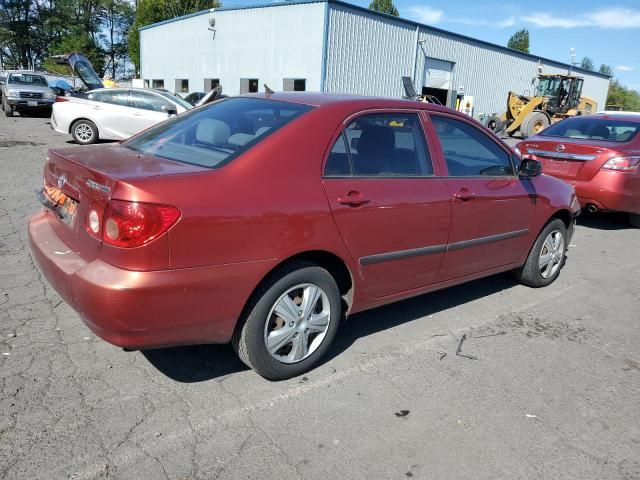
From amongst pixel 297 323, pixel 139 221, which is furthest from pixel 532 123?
pixel 139 221

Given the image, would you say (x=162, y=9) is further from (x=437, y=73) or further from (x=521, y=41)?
(x=521, y=41)

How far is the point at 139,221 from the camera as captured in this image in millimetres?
2479

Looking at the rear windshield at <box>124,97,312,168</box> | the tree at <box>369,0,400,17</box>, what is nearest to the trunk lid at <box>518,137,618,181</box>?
the rear windshield at <box>124,97,312,168</box>

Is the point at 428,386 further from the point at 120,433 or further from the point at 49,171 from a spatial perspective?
the point at 49,171

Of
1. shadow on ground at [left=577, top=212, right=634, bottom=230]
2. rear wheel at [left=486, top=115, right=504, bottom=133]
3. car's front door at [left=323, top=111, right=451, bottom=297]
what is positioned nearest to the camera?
car's front door at [left=323, top=111, right=451, bottom=297]

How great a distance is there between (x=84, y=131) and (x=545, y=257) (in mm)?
11667

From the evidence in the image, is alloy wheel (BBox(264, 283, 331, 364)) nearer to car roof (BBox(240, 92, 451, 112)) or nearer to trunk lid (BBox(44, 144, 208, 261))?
trunk lid (BBox(44, 144, 208, 261))

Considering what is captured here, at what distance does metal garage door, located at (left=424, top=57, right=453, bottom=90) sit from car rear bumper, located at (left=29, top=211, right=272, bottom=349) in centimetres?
2721

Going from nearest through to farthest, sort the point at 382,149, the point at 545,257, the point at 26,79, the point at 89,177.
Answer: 1. the point at 89,177
2. the point at 382,149
3. the point at 545,257
4. the point at 26,79

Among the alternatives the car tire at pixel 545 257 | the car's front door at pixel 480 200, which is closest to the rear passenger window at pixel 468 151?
the car's front door at pixel 480 200

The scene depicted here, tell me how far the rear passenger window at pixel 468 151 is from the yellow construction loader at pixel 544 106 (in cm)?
2100

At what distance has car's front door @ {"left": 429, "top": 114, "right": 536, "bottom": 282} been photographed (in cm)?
390

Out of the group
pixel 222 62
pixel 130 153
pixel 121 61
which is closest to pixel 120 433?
pixel 130 153

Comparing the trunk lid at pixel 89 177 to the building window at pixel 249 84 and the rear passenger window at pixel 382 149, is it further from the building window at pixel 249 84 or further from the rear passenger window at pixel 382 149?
the building window at pixel 249 84
